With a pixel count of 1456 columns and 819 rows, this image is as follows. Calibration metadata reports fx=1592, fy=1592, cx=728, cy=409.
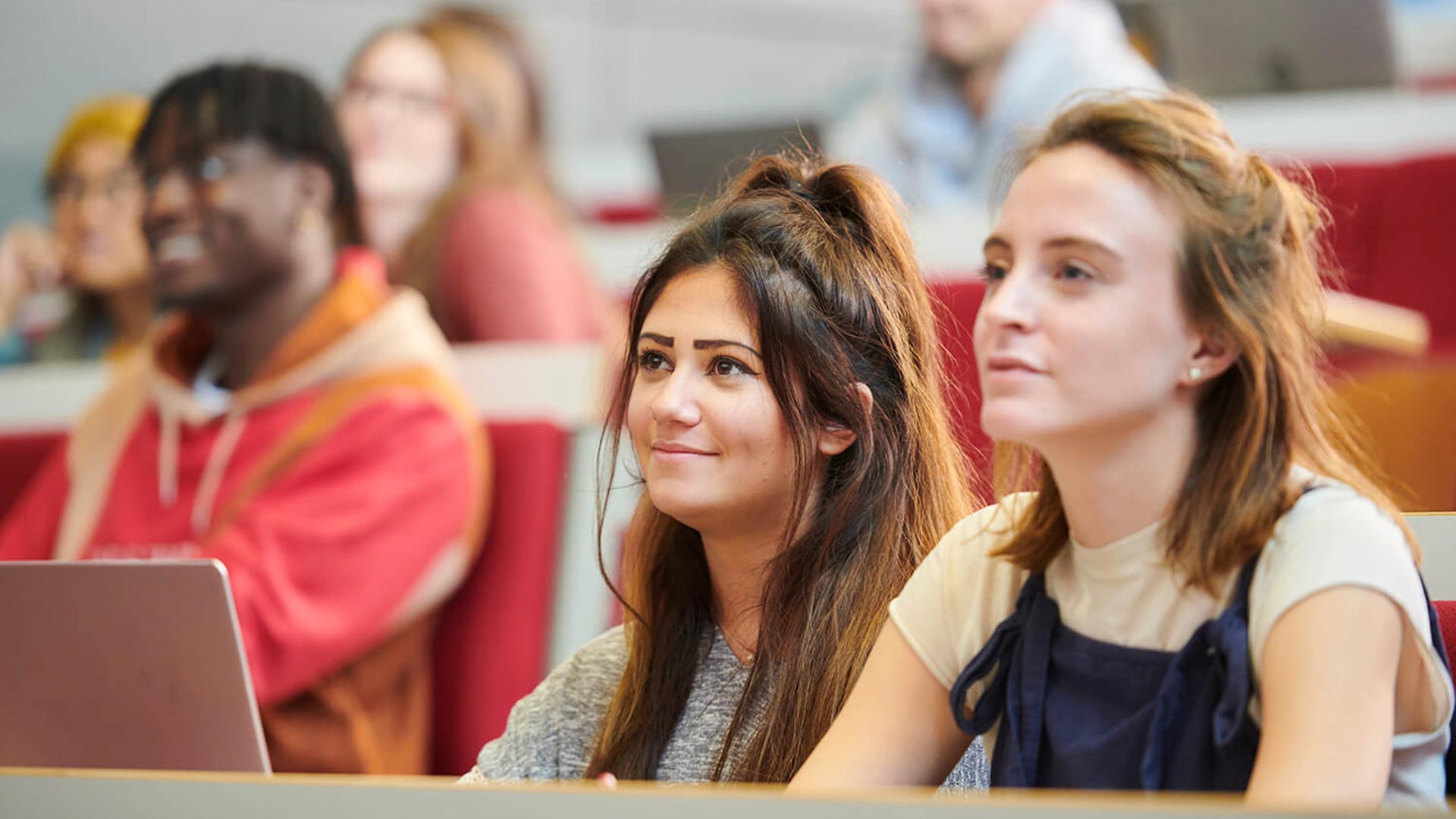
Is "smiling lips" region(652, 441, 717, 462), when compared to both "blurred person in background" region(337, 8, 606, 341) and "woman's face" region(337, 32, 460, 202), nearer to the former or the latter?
"blurred person in background" region(337, 8, 606, 341)

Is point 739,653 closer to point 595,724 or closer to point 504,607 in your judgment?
point 595,724

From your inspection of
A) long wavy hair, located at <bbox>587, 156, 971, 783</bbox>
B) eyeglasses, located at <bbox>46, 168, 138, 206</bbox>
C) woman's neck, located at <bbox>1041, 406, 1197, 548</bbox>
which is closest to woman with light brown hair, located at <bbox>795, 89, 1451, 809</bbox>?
woman's neck, located at <bbox>1041, 406, 1197, 548</bbox>

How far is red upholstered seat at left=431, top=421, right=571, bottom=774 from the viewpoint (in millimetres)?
1582

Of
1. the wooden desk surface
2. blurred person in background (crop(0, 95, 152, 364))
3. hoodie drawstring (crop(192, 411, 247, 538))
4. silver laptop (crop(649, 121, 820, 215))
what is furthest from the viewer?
blurred person in background (crop(0, 95, 152, 364))

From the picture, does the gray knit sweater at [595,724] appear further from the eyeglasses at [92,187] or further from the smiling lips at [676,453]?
the eyeglasses at [92,187]

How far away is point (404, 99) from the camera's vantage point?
2600 mm

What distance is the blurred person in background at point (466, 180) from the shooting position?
2283mm

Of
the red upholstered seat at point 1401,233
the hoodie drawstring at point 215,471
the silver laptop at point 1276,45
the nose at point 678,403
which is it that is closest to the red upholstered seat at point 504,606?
the hoodie drawstring at point 215,471

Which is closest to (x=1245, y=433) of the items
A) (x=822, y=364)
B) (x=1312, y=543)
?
(x=1312, y=543)

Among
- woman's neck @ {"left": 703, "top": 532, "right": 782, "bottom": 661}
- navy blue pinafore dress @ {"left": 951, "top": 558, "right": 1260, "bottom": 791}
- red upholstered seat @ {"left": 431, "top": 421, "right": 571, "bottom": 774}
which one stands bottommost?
red upholstered seat @ {"left": 431, "top": 421, "right": 571, "bottom": 774}

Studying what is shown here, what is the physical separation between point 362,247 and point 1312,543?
56.2 inches

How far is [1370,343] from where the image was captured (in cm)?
156

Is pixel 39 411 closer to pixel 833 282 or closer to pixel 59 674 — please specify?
pixel 59 674

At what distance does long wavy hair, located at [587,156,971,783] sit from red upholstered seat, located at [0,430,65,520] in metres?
1.14
